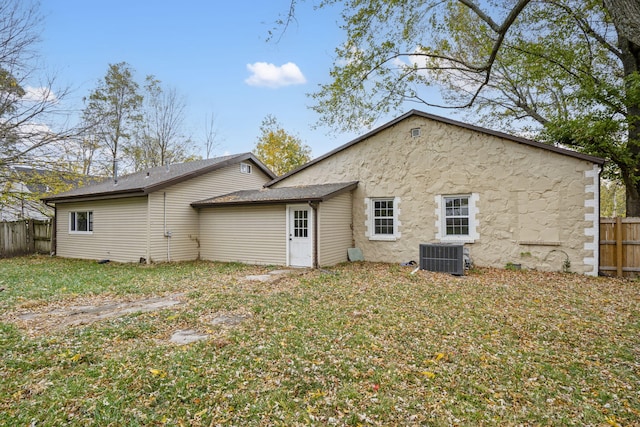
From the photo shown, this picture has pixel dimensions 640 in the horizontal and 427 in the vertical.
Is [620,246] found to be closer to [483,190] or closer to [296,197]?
[483,190]

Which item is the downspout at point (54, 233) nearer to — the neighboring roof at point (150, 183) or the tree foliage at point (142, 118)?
the neighboring roof at point (150, 183)

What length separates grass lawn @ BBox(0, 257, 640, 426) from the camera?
2725 millimetres

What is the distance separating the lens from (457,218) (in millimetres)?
10289

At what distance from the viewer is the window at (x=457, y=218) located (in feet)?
32.7

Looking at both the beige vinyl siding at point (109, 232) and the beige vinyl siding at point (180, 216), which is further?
the beige vinyl siding at point (109, 232)

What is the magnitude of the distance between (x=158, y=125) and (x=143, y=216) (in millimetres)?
15516

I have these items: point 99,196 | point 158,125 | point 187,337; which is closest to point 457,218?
point 187,337

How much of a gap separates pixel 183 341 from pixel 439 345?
3343mm

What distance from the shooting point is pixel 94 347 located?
4039mm

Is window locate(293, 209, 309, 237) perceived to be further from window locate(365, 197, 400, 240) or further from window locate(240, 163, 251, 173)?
window locate(240, 163, 251, 173)

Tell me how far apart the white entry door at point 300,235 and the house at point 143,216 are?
14.0 feet

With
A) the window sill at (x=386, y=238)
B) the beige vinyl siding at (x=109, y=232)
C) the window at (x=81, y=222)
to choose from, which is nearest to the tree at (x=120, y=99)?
the window at (x=81, y=222)

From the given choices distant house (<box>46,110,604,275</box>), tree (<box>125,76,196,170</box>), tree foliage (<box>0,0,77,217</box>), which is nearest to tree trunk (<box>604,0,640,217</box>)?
distant house (<box>46,110,604,275</box>)

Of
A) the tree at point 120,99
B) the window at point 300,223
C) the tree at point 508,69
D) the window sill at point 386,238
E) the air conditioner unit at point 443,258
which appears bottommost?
the air conditioner unit at point 443,258
